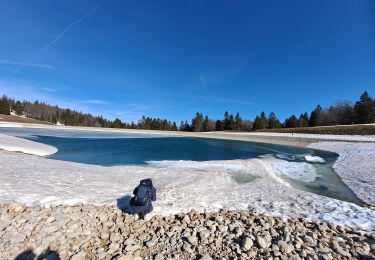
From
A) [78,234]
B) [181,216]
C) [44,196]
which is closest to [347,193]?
[181,216]

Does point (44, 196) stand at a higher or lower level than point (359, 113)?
lower

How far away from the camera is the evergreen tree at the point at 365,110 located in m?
73.1

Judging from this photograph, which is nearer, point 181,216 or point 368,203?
point 181,216

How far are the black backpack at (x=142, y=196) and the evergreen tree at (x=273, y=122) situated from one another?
103m

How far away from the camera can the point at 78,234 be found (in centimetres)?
536

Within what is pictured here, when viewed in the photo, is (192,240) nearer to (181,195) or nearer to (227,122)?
(181,195)

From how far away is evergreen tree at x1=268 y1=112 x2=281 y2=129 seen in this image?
10125 centimetres

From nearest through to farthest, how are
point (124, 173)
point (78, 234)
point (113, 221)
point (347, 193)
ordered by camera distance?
point (78, 234)
point (113, 221)
point (347, 193)
point (124, 173)

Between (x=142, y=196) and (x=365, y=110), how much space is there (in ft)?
303

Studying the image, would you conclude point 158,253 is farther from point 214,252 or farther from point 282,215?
point 282,215

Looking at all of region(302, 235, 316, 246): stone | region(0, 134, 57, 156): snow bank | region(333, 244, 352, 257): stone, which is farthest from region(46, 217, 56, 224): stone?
region(0, 134, 57, 156): snow bank

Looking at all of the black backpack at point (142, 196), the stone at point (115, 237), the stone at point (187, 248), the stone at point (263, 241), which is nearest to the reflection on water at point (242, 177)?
the stone at point (263, 241)

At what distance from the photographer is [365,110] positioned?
7406 cm

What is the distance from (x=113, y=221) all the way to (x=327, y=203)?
A: 7.69 metres
